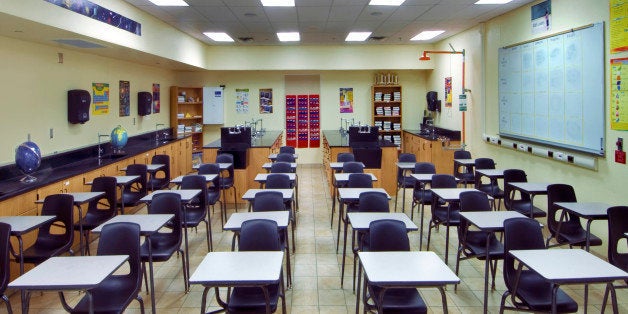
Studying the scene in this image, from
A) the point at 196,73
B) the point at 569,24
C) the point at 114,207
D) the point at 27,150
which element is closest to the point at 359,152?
the point at 569,24

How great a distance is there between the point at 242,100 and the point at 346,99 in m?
3.05

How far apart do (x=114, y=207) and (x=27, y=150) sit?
118cm

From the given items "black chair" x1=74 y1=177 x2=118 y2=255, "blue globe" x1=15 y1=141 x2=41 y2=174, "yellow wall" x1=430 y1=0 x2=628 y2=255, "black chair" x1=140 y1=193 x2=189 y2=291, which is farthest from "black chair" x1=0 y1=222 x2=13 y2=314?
"yellow wall" x1=430 y1=0 x2=628 y2=255

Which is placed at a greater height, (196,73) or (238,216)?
(196,73)

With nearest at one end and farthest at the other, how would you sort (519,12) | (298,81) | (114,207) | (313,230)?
(114,207), (313,230), (519,12), (298,81)

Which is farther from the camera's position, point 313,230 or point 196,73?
point 196,73

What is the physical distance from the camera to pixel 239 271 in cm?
294

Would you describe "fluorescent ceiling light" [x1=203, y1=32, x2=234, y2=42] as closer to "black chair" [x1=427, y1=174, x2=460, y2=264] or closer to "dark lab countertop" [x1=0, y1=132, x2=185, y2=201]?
"dark lab countertop" [x1=0, y1=132, x2=185, y2=201]

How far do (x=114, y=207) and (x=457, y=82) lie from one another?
7.74 metres

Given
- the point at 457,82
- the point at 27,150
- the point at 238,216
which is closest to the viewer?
the point at 238,216

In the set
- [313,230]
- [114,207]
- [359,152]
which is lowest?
[313,230]

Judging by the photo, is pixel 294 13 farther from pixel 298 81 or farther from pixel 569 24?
pixel 298 81

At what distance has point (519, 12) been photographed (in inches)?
285

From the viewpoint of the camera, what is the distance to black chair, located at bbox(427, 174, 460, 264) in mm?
4923
